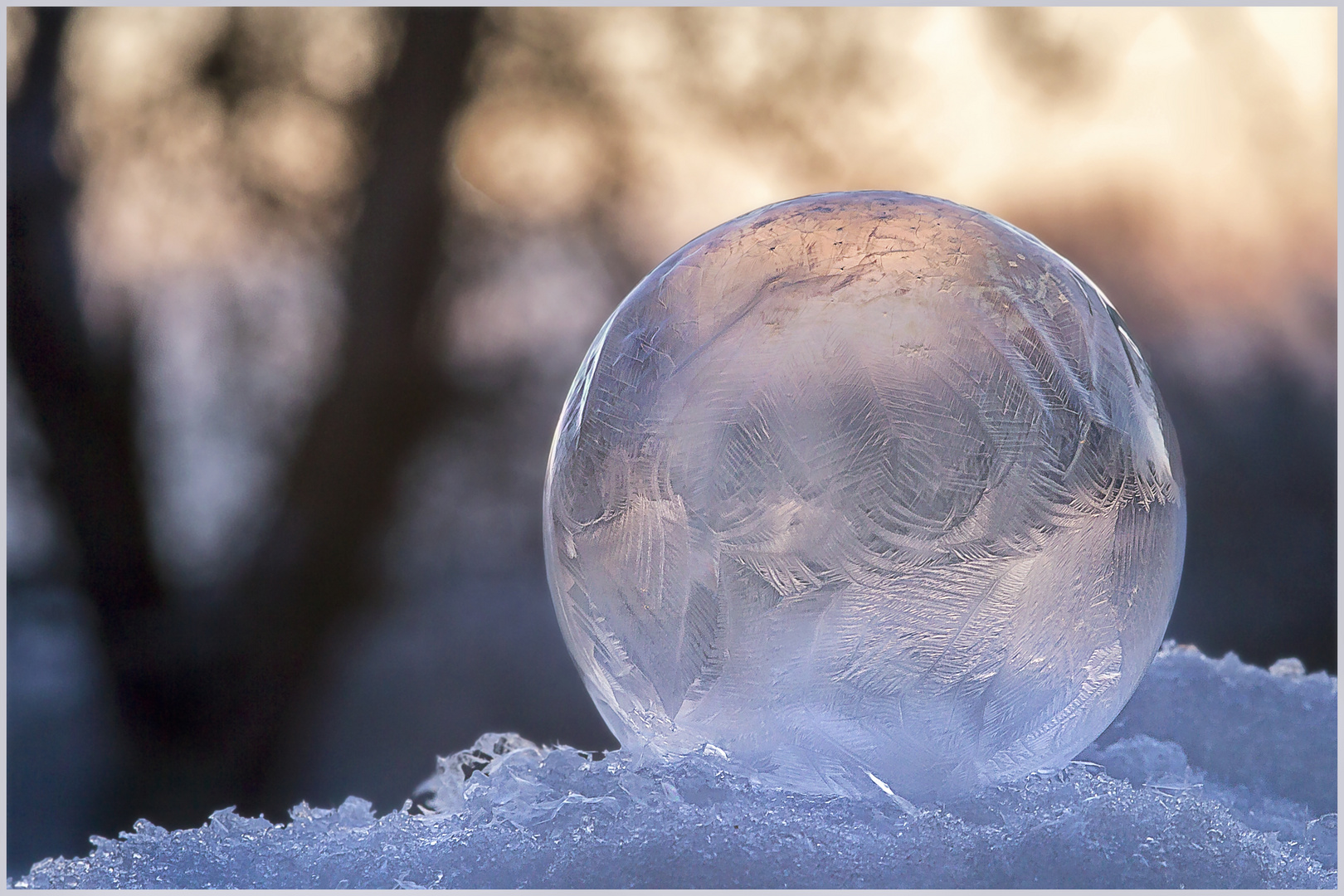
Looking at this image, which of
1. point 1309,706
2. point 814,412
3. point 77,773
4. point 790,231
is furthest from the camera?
point 77,773

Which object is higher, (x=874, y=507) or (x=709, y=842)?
(x=874, y=507)

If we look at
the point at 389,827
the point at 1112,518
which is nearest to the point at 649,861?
the point at 389,827

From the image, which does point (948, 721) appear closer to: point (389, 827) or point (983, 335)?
point (983, 335)

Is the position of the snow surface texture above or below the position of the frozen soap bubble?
below

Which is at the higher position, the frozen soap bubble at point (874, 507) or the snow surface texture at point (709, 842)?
the frozen soap bubble at point (874, 507)
